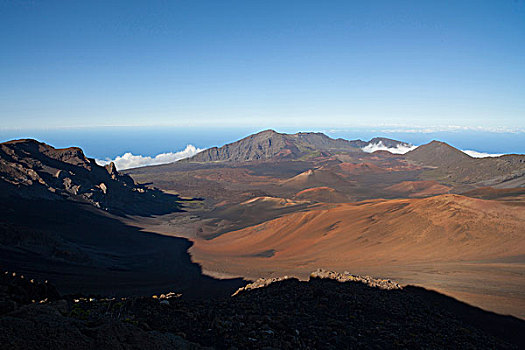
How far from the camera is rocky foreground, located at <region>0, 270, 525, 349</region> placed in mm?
5613

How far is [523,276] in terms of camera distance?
666 inches

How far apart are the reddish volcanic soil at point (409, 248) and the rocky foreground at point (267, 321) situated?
3.10 m

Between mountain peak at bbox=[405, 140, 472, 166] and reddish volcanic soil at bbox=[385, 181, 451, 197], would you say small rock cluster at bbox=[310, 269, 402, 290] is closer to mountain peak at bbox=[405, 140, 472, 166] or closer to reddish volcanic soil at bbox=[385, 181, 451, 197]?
reddish volcanic soil at bbox=[385, 181, 451, 197]

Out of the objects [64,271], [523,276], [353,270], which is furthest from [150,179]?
[523,276]

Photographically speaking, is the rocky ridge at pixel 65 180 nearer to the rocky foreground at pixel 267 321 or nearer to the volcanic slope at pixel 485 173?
the rocky foreground at pixel 267 321

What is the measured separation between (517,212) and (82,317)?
118ft

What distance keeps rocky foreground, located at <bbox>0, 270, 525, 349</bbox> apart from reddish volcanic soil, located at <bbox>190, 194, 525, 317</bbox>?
310 centimetres

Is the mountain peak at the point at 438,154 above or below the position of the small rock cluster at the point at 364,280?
above

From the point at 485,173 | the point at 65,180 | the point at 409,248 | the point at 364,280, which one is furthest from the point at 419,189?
the point at 65,180

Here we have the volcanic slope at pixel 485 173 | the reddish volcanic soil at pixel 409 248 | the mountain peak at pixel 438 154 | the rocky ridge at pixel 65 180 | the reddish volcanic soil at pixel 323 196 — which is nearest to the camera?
the reddish volcanic soil at pixel 409 248

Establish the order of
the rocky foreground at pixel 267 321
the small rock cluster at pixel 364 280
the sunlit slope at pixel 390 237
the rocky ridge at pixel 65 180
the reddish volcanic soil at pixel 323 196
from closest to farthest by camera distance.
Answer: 1. the rocky foreground at pixel 267 321
2. the small rock cluster at pixel 364 280
3. the sunlit slope at pixel 390 237
4. the rocky ridge at pixel 65 180
5. the reddish volcanic soil at pixel 323 196

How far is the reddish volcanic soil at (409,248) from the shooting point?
17.3 m

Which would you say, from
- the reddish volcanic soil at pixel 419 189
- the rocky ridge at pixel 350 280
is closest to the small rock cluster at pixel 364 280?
the rocky ridge at pixel 350 280

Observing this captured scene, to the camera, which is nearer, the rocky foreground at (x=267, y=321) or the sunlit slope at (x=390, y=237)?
the rocky foreground at (x=267, y=321)
